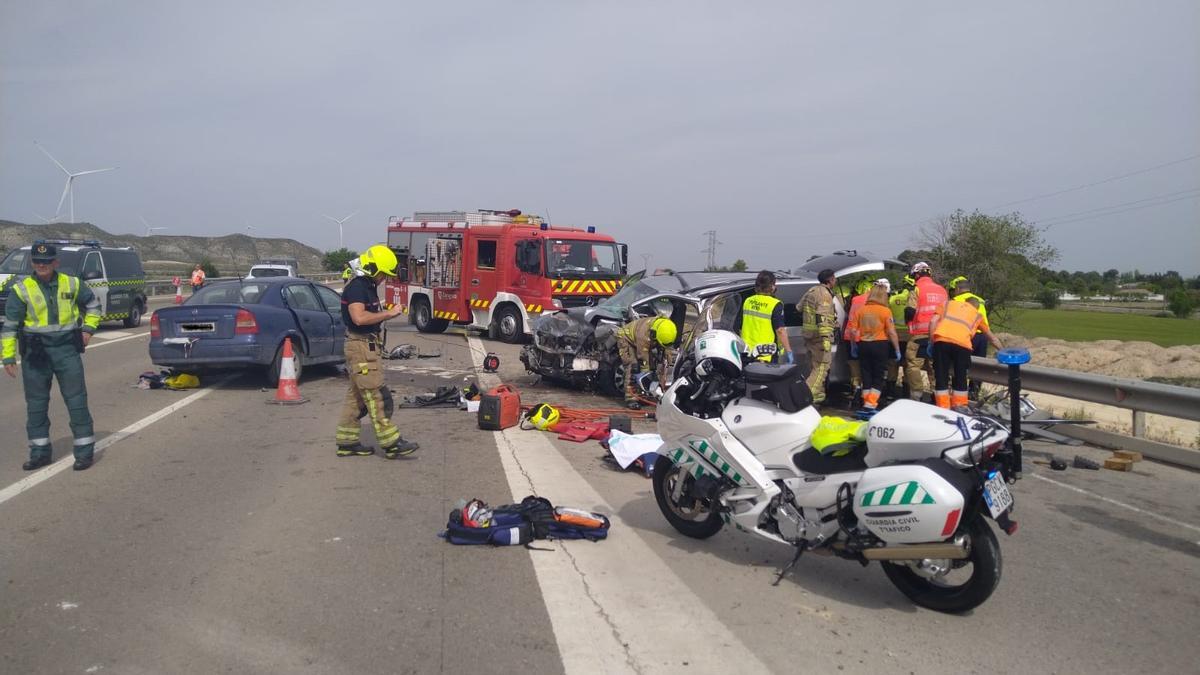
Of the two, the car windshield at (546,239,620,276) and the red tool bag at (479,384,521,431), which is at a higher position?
the car windshield at (546,239,620,276)

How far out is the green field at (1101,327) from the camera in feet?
94.9

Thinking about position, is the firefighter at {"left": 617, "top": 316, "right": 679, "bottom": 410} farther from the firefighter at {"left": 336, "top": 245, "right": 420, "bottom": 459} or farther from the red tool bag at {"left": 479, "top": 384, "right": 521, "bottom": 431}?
the firefighter at {"left": 336, "top": 245, "right": 420, "bottom": 459}

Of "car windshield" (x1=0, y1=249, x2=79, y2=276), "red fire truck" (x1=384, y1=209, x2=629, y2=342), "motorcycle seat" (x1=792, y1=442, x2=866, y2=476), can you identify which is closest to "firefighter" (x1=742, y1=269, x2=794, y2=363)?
"motorcycle seat" (x1=792, y1=442, x2=866, y2=476)

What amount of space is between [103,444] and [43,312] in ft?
5.26

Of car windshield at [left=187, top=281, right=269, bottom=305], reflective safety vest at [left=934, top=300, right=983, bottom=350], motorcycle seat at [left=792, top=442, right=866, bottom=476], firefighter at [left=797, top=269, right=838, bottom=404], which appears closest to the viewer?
motorcycle seat at [left=792, top=442, right=866, bottom=476]

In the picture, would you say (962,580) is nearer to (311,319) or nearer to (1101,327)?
(311,319)

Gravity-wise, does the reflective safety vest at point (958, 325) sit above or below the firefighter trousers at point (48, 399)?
above

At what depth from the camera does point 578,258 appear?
63.1 ft

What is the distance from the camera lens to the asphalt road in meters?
3.88

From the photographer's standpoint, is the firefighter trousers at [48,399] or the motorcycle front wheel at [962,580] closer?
the motorcycle front wheel at [962,580]

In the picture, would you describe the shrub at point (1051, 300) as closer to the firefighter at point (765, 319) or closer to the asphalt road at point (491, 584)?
the firefighter at point (765, 319)

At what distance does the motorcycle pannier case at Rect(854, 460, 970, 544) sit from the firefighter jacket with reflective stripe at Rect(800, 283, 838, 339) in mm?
5740

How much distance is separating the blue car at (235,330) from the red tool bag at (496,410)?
3063mm

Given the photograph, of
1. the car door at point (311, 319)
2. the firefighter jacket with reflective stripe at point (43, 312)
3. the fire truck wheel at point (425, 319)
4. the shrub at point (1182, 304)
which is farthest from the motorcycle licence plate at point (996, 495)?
the shrub at point (1182, 304)
